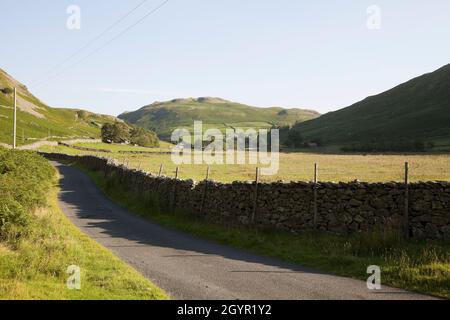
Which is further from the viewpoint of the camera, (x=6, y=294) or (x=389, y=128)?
(x=389, y=128)

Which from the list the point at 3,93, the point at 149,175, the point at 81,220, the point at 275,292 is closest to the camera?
the point at 275,292

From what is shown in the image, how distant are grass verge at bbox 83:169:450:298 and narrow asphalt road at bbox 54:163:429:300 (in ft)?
2.15

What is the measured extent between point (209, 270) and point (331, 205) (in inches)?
255

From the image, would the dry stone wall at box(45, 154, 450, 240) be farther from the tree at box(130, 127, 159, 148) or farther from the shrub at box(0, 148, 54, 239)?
the tree at box(130, 127, 159, 148)

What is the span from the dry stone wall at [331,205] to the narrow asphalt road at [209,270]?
2.71 metres

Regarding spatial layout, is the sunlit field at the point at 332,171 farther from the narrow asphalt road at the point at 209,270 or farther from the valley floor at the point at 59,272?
the valley floor at the point at 59,272

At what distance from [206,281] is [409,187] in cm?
836

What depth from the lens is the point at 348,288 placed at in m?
11.2

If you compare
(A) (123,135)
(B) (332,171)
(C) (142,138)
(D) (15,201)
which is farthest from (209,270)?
(C) (142,138)

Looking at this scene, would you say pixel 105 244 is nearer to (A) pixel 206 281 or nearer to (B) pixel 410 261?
(A) pixel 206 281

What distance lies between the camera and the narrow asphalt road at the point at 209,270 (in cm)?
1072

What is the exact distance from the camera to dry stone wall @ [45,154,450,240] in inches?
603

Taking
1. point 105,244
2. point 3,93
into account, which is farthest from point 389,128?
point 105,244
